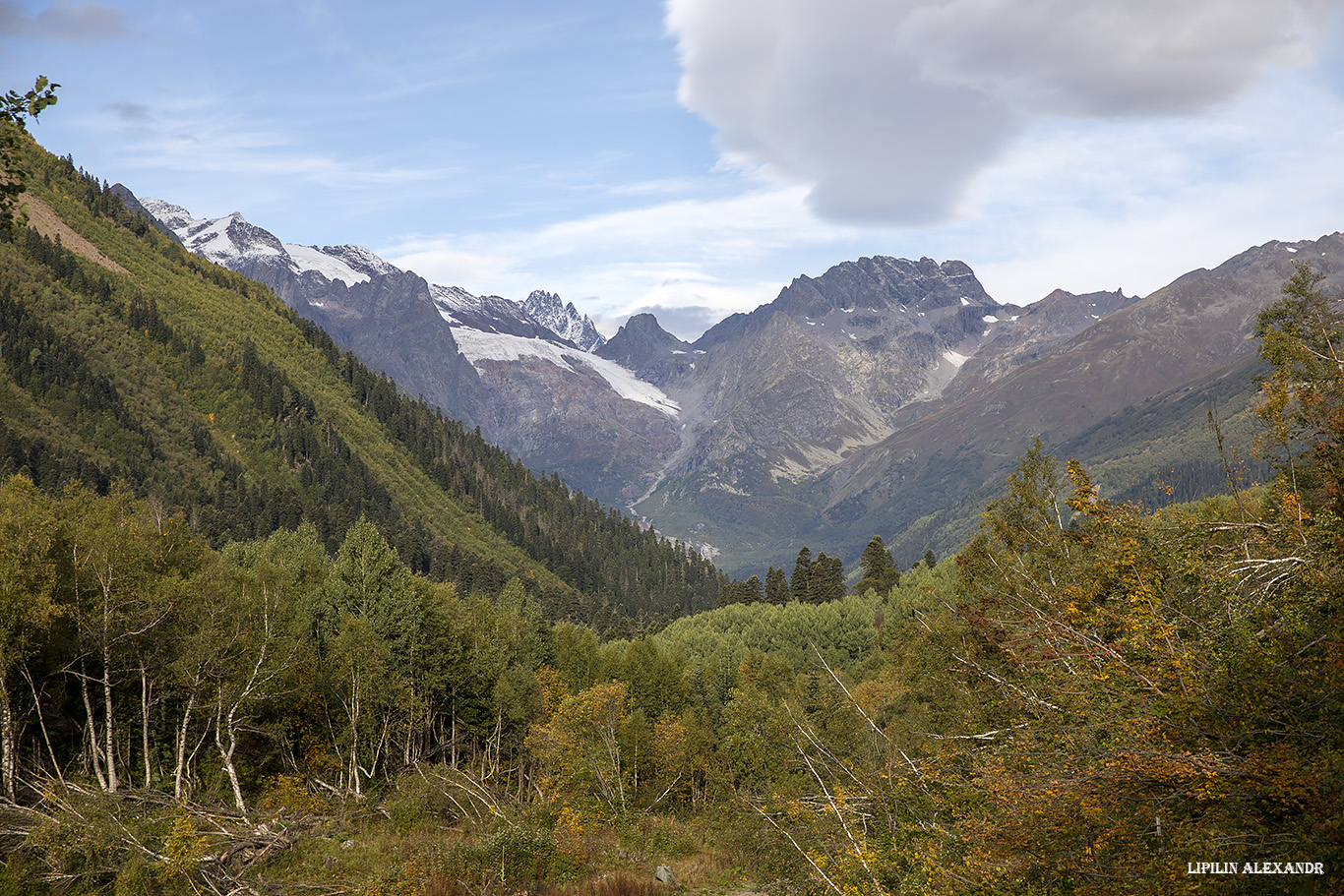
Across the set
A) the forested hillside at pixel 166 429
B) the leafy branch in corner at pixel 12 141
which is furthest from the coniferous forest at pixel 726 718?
the forested hillside at pixel 166 429

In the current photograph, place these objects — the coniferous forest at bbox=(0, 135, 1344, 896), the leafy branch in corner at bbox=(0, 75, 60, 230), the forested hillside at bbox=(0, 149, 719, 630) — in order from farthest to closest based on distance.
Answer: the forested hillside at bbox=(0, 149, 719, 630)
the coniferous forest at bbox=(0, 135, 1344, 896)
the leafy branch in corner at bbox=(0, 75, 60, 230)

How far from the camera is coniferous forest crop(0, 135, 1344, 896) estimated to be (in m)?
14.2

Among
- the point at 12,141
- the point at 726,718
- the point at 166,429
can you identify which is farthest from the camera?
the point at 166,429

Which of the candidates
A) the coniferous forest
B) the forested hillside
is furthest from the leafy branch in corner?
the forested hillside

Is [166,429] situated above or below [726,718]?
above

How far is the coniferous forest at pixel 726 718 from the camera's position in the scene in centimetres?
1419

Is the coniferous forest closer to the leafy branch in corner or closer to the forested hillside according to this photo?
the leafy branch in corner

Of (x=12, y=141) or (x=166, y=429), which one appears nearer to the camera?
(x=12, y=141)

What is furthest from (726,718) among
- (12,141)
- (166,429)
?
(166,429)

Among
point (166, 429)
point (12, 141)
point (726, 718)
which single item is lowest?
point (726, 718)

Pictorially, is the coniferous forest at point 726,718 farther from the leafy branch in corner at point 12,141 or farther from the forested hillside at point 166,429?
the forested hillside at point 166,429

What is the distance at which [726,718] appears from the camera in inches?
2901

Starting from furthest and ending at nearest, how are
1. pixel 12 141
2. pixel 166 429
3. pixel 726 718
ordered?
pixel 166 429 → pixel 726 718 → pixel 12 141

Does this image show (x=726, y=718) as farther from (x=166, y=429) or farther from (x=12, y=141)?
(x=166, y=429)
